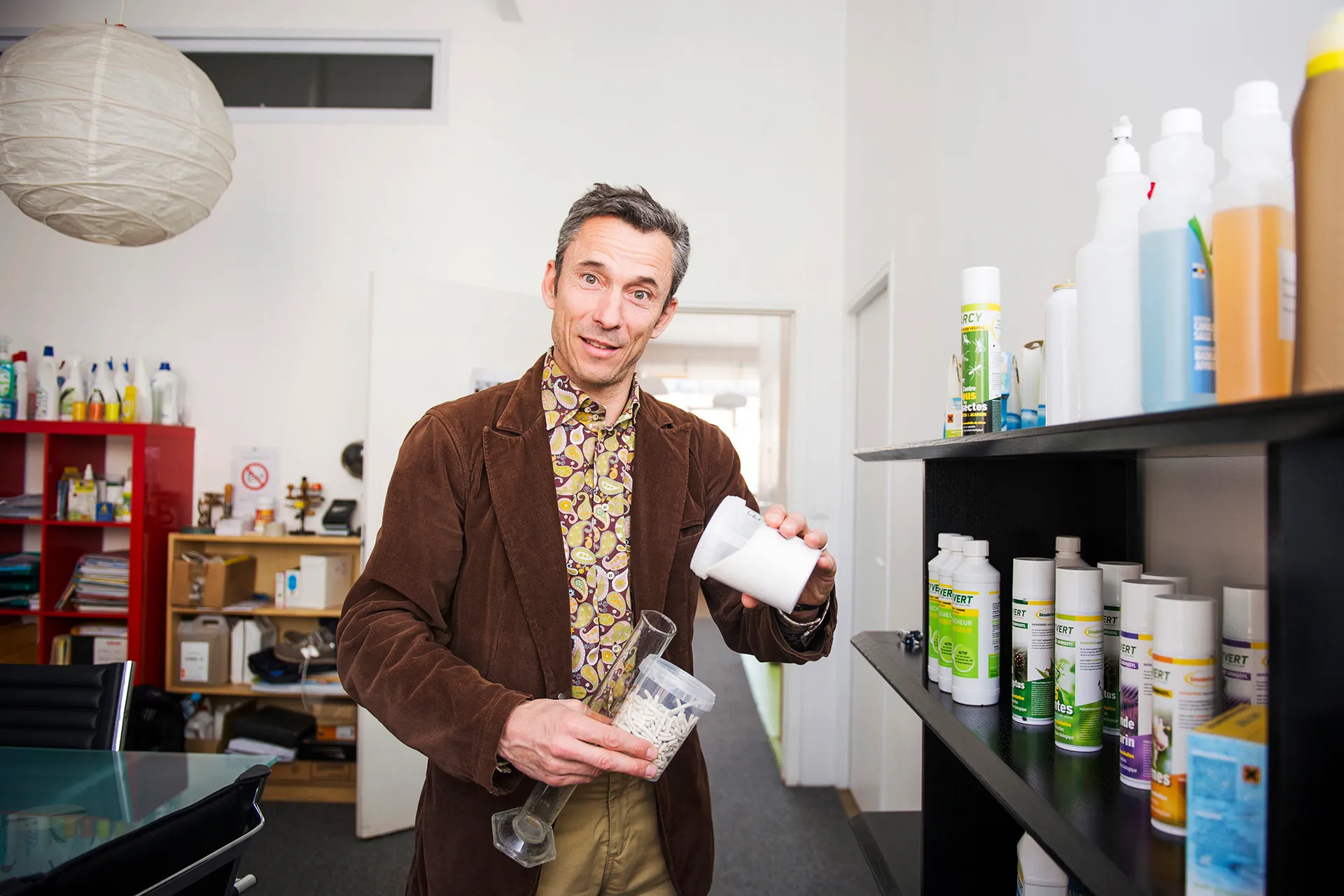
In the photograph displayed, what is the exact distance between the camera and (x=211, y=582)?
3.38m

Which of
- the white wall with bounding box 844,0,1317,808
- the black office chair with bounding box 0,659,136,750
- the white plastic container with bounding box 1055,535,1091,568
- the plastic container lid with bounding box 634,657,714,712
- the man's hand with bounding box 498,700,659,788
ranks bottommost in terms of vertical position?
the black office chair with bounding box 0,659,136,750

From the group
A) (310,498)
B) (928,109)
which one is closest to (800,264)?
(928,109)

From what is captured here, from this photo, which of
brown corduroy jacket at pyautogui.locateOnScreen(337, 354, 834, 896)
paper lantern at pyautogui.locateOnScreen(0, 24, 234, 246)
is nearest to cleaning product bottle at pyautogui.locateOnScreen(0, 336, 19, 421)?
paper lantern at pyautogui.locateOnScreen(0, 24, 234, 246)

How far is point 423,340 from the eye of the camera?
3.25m

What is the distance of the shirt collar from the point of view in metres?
1.34

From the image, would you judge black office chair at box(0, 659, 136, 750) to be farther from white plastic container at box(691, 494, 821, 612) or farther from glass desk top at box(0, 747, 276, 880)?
white plastic container at box(691, 494, 821, 612)

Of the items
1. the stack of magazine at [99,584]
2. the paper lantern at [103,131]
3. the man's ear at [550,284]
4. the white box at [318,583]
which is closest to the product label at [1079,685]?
the man's ear at [550,284]

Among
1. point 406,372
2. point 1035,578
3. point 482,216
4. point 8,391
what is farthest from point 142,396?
point 1035,578

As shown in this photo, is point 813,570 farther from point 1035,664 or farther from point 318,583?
point 318,583

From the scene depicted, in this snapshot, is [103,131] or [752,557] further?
[103,131]

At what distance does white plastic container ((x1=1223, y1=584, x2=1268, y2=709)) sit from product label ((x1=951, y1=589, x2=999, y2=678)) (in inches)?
12.0

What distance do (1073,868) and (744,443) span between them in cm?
826

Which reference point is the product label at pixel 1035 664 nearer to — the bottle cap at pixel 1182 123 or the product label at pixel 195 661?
the bottle cap at pixel 1182 123

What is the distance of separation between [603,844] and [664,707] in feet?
1.36
